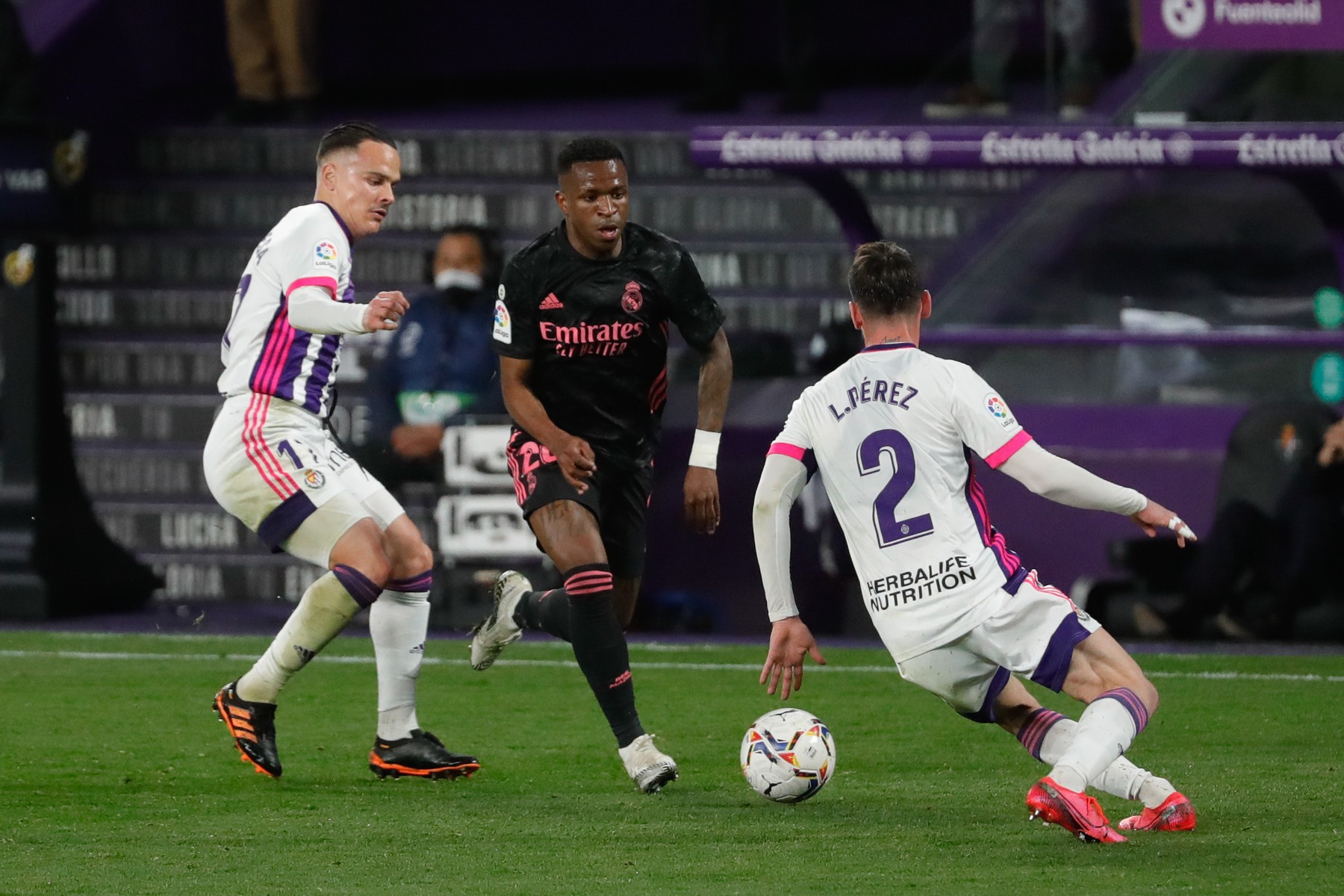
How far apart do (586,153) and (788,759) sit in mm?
1789

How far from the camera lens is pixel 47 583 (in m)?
11.1

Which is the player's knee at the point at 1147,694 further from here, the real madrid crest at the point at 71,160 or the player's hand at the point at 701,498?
the real madrid crest at the point at 71,160

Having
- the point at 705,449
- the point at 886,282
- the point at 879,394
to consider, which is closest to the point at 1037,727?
the point at 879,394

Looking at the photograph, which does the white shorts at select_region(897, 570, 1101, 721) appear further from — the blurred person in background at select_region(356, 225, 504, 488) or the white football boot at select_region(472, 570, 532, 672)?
the blurred person in background at select_region(356, 225, 504, 488)

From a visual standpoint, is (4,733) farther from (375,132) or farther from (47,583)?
(47,583)

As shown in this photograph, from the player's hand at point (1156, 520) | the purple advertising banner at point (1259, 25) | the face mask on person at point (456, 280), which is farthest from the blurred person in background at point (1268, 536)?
the player's hand at point (1156, 520)

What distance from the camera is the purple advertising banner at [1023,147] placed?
31.3ft

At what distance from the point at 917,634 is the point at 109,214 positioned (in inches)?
382

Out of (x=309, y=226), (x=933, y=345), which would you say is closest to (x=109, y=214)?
(x=933, y=345)

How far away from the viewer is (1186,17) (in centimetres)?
1009

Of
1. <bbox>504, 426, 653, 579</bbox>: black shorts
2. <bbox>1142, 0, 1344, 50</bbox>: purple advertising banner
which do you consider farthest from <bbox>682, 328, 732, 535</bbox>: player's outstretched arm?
<bbox>1142, 0, 1344, 50</bbox>: purple advertising banner

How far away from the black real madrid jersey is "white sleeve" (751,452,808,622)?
3.13 ft

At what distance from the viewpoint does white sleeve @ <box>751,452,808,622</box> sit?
5.61 meters

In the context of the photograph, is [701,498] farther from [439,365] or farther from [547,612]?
[439,365]
